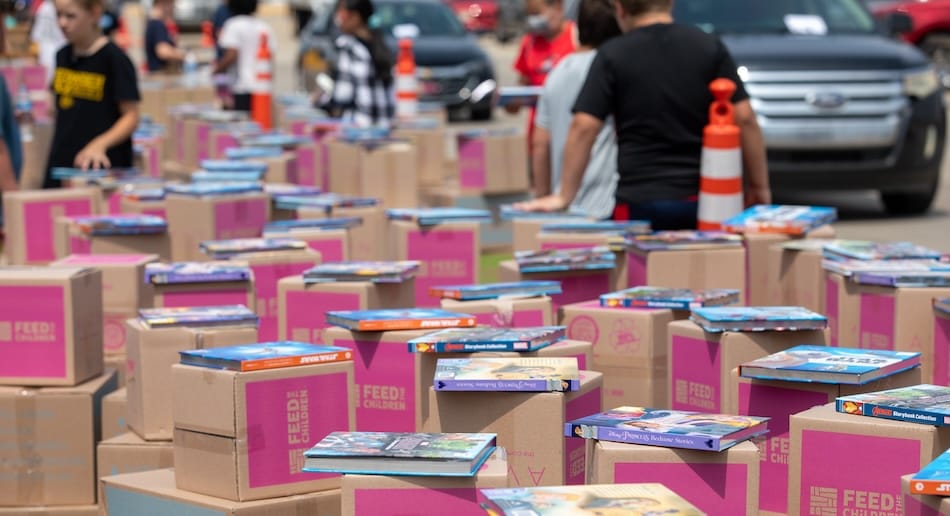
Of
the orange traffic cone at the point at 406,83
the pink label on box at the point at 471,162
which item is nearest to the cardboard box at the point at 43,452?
the pink label on box at the point at 471,162

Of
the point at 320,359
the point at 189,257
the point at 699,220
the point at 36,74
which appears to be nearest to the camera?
the point at 320,359

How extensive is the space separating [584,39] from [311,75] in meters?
11.6

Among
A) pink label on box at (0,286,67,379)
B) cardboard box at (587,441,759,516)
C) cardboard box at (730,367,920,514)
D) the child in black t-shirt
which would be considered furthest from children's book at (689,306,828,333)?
the child in black t-shirt

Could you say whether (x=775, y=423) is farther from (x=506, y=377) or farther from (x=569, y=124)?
(x=569, y=124)

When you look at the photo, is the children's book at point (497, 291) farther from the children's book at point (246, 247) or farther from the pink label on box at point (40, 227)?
the pink label on box at point (40, 227)

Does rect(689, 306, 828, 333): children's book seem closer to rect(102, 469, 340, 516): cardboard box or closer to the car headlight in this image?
rect(102, 469, 340, 516): cardboard box

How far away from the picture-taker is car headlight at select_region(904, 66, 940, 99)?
11312 millimetres

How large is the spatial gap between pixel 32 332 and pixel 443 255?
7.65ft

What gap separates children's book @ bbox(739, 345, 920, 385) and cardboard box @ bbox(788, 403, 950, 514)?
0.69ft

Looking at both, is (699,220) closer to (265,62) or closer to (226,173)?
(226,173)

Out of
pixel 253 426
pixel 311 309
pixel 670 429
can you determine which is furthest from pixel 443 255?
pixel 670 429

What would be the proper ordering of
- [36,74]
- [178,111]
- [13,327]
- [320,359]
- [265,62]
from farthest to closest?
[36,74] < [265,62] < [178,111] < [13,327] < [320,359]

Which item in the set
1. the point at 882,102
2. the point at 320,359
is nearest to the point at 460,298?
the point at 320,359

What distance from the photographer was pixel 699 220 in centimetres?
689
